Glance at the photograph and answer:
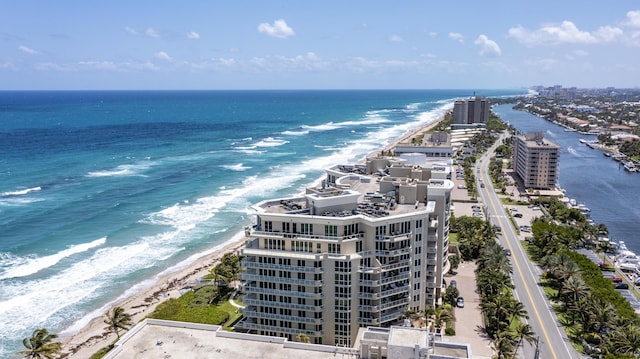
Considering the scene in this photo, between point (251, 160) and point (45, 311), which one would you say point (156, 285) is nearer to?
point (45, 311)

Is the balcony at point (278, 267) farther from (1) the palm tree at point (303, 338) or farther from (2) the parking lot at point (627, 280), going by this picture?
(2) the parking lot at point (627, 280)

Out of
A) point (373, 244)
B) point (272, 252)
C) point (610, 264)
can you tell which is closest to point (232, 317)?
point (272, 252)

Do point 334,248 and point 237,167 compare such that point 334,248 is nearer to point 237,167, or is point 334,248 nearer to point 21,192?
point 21,192

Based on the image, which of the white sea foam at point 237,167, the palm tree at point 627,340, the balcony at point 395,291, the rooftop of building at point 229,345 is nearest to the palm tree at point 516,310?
the palm tree at point 627,340

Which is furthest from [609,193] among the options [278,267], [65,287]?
[65,287]

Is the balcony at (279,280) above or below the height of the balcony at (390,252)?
below

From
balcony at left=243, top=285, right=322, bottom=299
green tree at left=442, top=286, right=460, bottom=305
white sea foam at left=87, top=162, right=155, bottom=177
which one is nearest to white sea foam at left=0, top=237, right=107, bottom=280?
balcony at left=243, top=285, right=322, bottom=299

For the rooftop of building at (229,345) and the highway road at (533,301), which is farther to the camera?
the highway road at (533,301)
